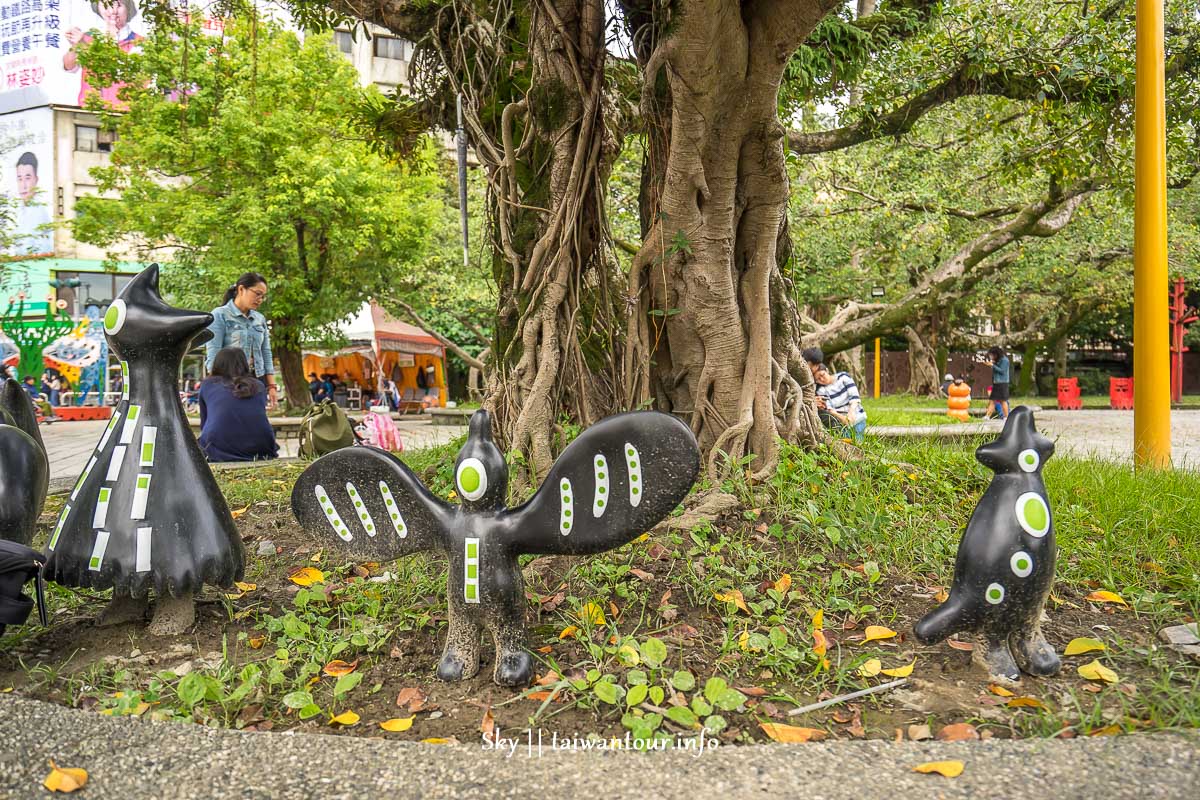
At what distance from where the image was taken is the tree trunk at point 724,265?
11.8ft

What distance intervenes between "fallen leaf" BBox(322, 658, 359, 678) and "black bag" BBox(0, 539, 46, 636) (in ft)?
2.92

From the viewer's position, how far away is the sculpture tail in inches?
93.4

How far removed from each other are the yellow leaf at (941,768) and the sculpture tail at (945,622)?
62 cm

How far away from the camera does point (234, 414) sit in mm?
5949

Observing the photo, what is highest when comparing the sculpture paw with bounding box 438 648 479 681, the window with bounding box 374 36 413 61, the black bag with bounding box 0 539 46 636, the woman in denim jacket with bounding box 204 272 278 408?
the window with bounding box 374 36 413 61

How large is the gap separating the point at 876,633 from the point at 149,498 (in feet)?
7.83

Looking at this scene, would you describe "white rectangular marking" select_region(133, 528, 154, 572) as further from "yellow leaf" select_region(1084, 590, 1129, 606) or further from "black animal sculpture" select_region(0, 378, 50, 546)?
"yellow leaf" select_region(1084, 590, 1129, 606)

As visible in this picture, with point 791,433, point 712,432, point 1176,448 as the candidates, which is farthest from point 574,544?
point 1176,448

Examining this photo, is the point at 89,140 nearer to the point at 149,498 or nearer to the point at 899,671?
the point at 149,498

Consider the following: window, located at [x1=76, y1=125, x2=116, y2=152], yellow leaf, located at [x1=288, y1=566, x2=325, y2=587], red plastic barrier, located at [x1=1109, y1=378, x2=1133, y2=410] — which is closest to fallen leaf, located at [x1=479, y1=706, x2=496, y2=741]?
yellow leaf, located at [x1=288, y1=566, x2=325, y2=587]

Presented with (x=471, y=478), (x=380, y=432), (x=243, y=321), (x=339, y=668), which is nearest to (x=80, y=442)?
(x=380, y=432)

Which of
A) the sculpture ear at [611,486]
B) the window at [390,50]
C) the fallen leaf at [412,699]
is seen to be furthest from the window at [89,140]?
the sculpture ear at [611,486]

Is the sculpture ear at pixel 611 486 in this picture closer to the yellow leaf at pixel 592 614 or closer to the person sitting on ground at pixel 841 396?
the yellow leaf at pixel 592 614

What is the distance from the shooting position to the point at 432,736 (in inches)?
83.3
